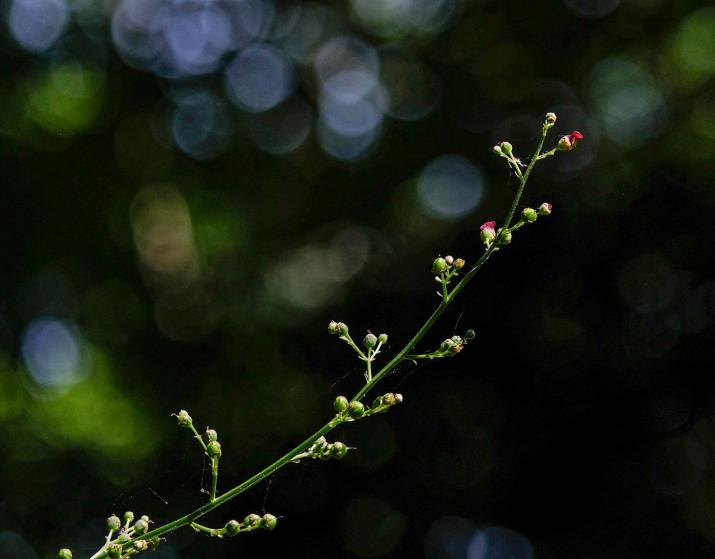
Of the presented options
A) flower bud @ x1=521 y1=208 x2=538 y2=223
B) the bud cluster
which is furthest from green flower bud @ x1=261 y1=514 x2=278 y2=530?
flower bud @ x1=521 y1=208 x2=538 y2=223

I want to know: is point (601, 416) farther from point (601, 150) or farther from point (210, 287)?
point (210, 287)

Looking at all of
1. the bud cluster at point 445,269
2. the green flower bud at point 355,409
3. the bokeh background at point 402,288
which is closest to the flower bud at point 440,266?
the bud cluster at point 445,269

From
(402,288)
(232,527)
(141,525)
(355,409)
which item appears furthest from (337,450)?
(402,288)

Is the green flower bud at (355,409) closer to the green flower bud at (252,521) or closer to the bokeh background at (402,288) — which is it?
the green flower bud at (252,521)

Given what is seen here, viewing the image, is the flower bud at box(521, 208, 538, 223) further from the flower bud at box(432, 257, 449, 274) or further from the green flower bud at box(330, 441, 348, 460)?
the green flower bud at box(330, 441, 348, 460)

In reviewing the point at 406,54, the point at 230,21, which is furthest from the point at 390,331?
the point at 230,21
